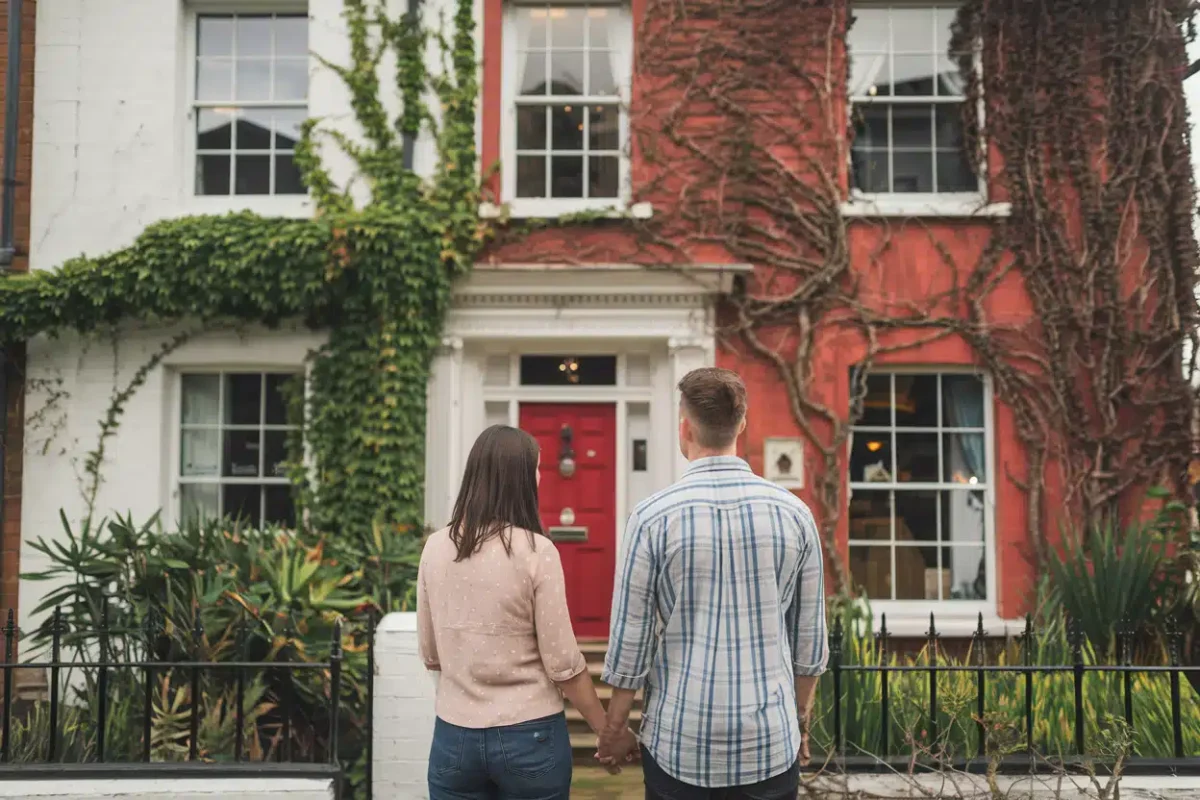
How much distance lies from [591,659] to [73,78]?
659cm

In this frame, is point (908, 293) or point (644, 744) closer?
point (644, 744)

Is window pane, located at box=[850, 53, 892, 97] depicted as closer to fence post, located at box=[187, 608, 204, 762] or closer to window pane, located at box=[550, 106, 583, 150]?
window pane, located at box=[550, 106, 583, 150]

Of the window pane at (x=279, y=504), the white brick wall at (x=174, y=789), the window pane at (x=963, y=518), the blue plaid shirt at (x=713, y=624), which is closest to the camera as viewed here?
the blue plaid shirt at (x=713, y=624)

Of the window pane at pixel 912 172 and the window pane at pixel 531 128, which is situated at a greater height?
the window pane at pixel 531 128

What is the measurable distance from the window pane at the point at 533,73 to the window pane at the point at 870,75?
2.68 m

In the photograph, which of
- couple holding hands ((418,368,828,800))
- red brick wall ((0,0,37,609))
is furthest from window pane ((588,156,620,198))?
couple holding hands ((418,368,828,800))

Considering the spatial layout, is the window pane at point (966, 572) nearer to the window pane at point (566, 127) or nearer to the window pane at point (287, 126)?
the window pane at point (566, 127)

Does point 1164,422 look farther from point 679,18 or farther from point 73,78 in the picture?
point 73,78

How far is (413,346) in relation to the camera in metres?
7.99

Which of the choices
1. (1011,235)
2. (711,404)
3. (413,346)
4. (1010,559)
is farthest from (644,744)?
(1011,235)

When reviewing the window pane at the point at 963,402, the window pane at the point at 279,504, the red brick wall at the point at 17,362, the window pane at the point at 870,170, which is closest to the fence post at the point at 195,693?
the window pane at the point at 279,504

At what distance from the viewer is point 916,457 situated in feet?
27.6

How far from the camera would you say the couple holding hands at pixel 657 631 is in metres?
2.75

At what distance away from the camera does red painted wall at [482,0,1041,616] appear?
323 inches
